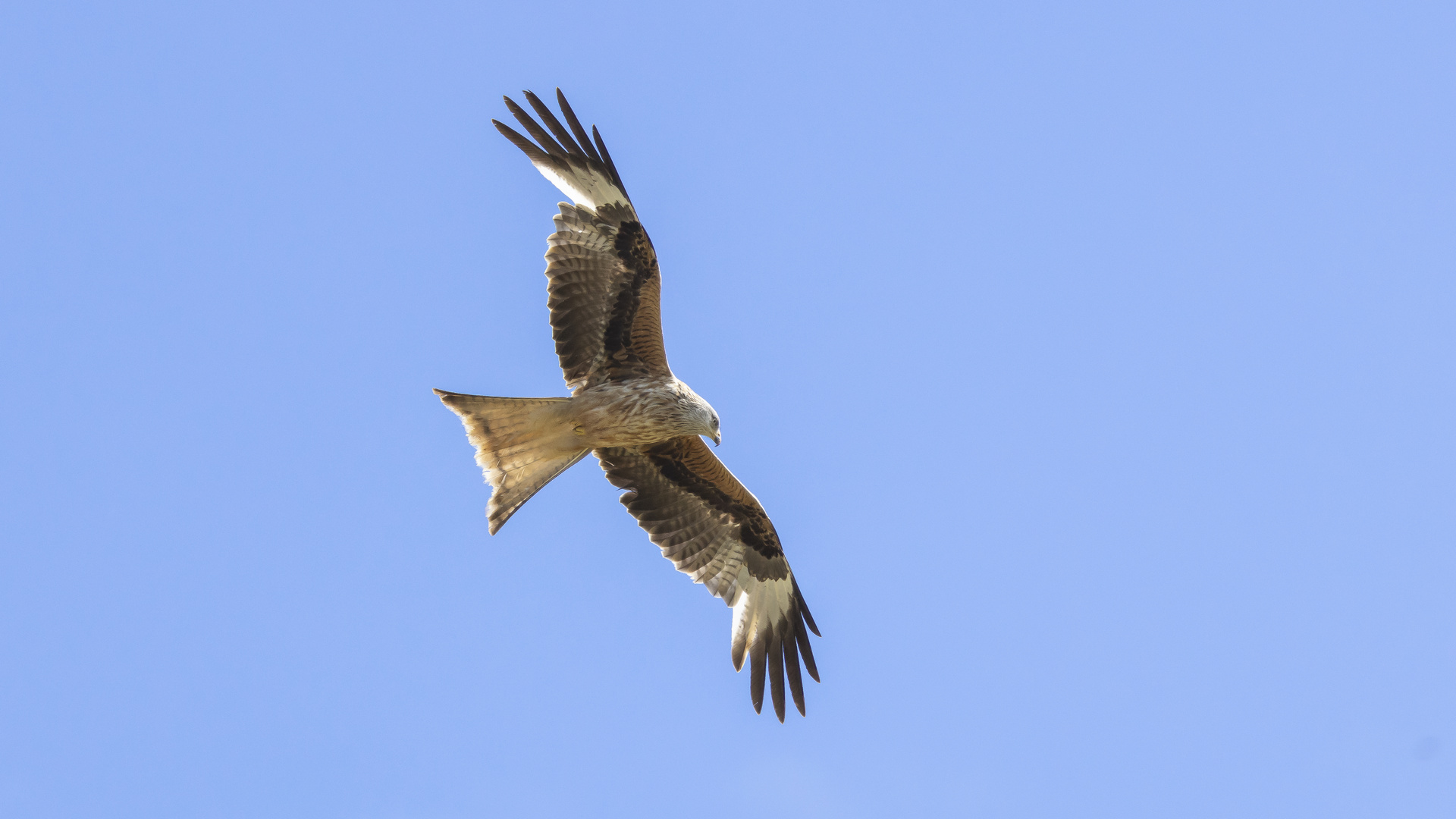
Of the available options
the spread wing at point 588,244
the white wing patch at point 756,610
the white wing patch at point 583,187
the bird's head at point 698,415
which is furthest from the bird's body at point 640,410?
the white wing patch at point 756,610

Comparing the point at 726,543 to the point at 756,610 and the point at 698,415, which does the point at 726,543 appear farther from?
the point at 698,415

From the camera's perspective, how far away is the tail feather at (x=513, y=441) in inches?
372

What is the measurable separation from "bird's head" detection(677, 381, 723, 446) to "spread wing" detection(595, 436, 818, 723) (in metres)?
0.54

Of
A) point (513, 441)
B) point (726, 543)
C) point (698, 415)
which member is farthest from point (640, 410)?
point (726, 543)

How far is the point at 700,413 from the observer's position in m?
9.56

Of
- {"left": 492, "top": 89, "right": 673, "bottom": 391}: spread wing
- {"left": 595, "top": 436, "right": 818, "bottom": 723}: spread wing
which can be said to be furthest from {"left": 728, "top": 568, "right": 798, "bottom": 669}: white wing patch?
{"left": 492, "top": 89, "right": 673, "bottom": 391}: spread wing

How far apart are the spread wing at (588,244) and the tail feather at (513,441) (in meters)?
0.56

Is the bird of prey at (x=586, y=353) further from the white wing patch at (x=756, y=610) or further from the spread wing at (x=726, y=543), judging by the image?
the white wing patch at (x=756, y=610)

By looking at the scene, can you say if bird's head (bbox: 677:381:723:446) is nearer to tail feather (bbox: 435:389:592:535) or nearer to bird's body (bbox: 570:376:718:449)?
bird's body (bbox: 570:376:718:449)

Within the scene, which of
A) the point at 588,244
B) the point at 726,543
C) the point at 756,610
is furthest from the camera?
the point at 726,543

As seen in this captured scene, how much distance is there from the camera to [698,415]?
955 cm

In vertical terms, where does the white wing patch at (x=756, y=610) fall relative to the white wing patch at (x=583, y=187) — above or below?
below

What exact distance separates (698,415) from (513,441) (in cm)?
129

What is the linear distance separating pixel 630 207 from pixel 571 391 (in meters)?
1.34
